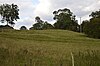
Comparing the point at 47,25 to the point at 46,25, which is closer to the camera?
the point at 47,25

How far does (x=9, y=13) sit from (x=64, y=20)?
2934 centimetres

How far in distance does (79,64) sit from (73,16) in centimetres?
13917

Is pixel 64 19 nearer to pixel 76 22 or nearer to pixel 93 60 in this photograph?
pixel 76 22

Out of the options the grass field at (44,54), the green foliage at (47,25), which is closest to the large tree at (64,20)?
the green foliage at (47,25)

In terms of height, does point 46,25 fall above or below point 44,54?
above

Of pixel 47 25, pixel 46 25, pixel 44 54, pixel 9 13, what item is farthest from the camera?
pixel 46 25

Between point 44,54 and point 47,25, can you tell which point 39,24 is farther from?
point 44,54

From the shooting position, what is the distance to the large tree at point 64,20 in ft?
464

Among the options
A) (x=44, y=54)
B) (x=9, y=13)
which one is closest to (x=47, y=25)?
(x=9, y=13)

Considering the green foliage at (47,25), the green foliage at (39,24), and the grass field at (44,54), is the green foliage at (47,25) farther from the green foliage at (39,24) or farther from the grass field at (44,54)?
the grass field at (44,54)

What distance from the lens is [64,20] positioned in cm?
14300

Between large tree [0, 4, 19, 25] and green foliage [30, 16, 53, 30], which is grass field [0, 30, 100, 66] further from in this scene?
green foliage [30, 16, 53, 30]

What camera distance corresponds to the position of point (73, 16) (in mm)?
149500

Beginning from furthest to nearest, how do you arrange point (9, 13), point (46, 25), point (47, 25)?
1. point (46, 25)
2. point (47, 25)
3. point (9, 13)
